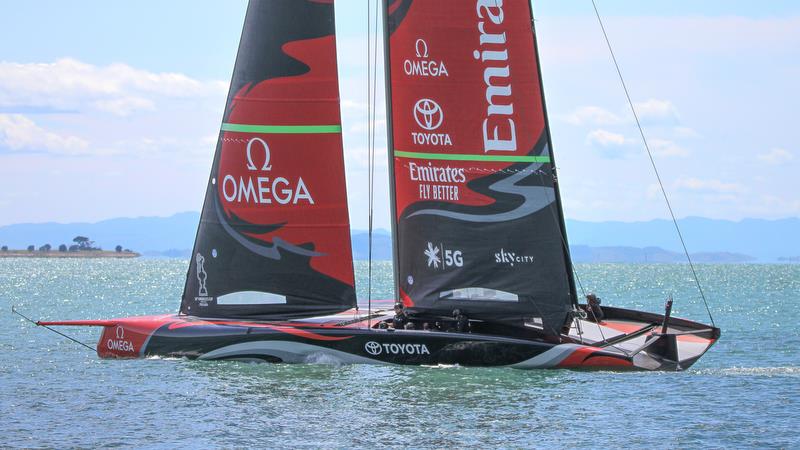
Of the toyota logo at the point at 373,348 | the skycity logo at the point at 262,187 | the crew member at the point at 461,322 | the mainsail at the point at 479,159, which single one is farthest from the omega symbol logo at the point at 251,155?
the crew member at the point at 461,322

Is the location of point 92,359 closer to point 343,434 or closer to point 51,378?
point 51,378

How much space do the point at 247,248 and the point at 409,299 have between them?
291cm

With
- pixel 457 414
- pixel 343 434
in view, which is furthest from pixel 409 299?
pixel 343 434

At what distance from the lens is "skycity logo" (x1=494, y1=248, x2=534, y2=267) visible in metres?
19.3

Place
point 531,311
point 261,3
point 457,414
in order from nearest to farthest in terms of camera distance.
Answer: point 457,414 < point 531,311 < point 261,3

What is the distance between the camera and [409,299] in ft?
64.5

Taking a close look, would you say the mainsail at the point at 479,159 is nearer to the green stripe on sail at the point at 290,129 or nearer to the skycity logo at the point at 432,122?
the skycity logo at the point at 432,122

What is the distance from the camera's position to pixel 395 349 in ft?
61.2

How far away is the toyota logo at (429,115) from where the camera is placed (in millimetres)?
19406

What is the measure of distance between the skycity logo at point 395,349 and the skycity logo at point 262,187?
113 inches

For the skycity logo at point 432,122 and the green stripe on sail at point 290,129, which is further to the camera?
the green stripe on sail at point 290,129

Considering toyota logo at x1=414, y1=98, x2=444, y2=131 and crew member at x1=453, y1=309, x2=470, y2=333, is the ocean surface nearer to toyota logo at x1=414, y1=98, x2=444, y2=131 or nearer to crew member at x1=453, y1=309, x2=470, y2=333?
crew member at x1=453, y1=309, x2=470, y2=333

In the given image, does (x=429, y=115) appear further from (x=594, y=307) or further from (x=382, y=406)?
(x=382, y=406)

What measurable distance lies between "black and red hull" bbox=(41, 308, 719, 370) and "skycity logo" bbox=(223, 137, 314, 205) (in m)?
2.07
